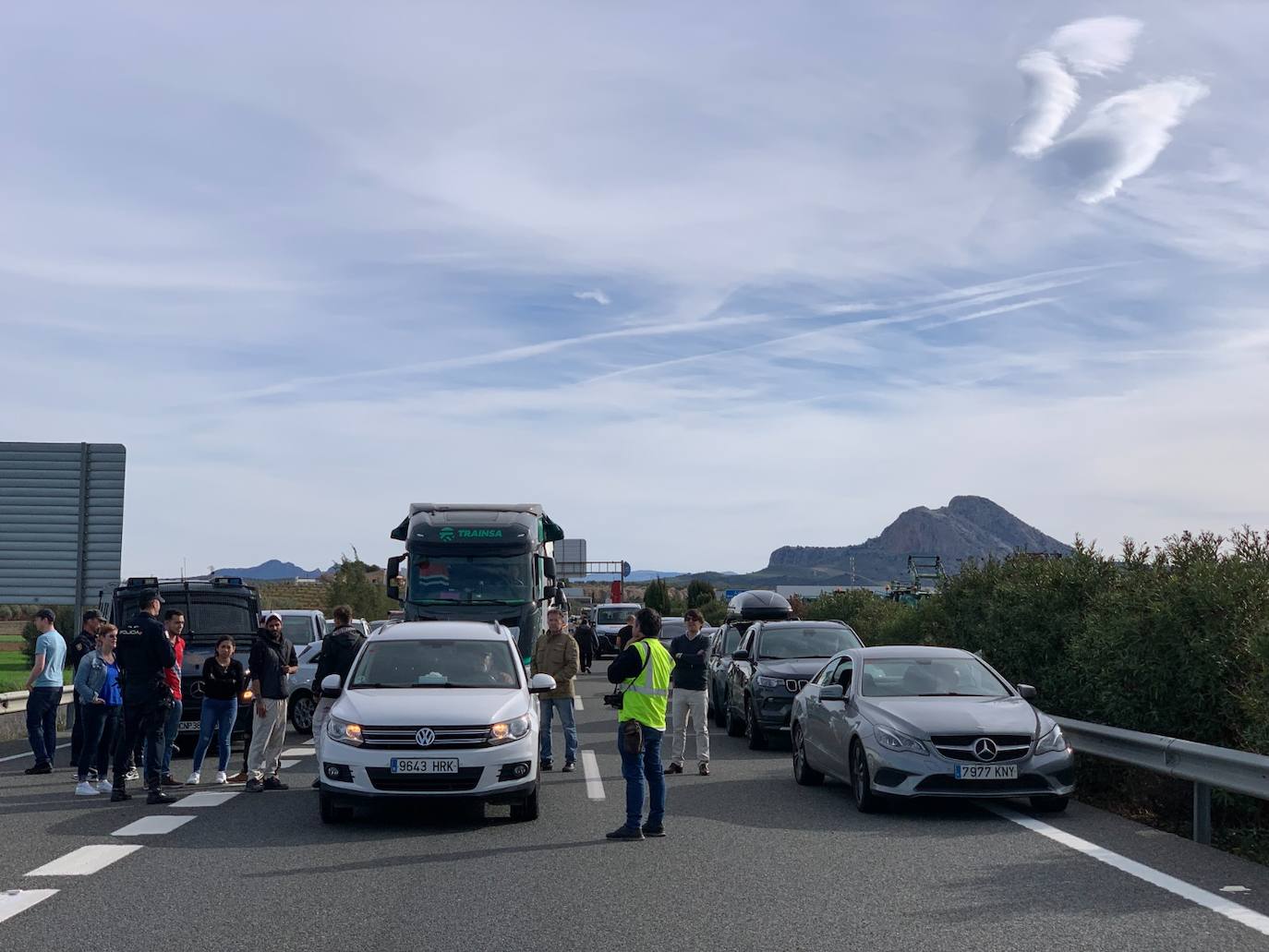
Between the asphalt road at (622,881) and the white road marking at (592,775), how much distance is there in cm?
79

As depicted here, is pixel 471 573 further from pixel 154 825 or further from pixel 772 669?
pixel 154 825

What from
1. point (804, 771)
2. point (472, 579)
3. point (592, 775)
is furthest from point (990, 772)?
point (472, 579)

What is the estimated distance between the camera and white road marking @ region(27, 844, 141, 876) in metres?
9.27

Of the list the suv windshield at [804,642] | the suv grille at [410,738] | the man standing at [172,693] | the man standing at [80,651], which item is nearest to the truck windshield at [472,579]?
the suv windshield at [804,642]

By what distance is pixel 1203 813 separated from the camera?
1060 cm

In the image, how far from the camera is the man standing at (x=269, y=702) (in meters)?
14.5

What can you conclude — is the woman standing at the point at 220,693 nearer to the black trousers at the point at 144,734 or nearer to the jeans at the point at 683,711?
the black trousers at the point at 144,734

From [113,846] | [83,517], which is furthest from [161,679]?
[83,517]

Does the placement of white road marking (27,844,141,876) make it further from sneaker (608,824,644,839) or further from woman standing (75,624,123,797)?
woman standing (75,624,123,797)

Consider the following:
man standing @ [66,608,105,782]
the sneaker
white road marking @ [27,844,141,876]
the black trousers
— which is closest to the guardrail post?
the sneaker

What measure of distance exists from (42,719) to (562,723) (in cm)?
623

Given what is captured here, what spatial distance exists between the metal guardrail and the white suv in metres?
4.85

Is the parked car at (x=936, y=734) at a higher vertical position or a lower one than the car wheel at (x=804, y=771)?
higher

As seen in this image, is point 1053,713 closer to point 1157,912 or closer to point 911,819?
point 911,819
